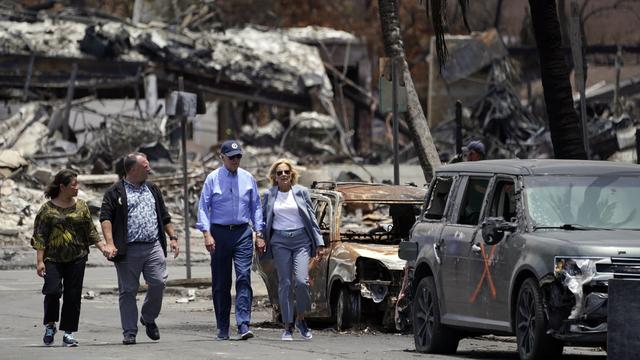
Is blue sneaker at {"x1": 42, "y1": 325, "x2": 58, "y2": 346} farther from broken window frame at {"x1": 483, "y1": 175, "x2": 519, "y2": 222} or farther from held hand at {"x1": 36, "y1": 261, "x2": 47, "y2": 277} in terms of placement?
broken window frame at {"x1": 483, "y1": 175, "x2": 519, "y2": 222}

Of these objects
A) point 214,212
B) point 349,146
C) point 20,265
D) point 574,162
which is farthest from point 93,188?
point 574,162

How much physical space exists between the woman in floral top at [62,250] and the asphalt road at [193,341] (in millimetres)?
284

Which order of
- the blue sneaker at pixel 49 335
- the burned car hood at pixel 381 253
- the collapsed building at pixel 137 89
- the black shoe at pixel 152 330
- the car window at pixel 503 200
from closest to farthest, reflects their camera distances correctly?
1. the car window at pixel 503 200
2. the blue sneaker at pixel 49 335
3. the black shoe at pixel 152 330
4. the burned car hood at pixel 381 253
5. the collapsed building at pixel 137 89

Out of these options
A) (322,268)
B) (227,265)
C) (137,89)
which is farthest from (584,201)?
(137,89)

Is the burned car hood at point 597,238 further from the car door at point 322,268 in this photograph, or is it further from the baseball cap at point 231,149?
the car door at point 322,268

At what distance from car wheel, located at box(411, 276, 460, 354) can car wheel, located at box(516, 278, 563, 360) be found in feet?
5.08

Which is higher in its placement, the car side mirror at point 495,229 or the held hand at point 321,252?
the car side mirror at point 495,229

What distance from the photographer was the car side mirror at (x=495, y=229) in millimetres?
14242

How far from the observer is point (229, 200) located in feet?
55.8

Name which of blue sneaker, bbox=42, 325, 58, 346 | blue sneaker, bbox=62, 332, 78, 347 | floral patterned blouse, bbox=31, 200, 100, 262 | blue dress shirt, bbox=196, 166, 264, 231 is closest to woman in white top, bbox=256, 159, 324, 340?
blue dress shirt, bbox=196, 166, 264, 231

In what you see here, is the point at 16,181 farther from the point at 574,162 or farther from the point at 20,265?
the point at 574,162

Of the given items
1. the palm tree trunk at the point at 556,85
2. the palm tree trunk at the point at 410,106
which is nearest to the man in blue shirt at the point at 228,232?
the palm tree trunk at the point at 556,85

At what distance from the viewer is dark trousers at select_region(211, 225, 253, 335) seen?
16969 mm

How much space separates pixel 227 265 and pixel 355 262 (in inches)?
63.7
